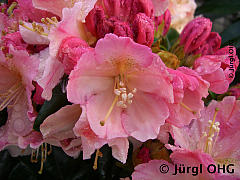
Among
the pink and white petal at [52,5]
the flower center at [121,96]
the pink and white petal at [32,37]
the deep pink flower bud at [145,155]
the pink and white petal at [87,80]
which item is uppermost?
the pink and white petal at [52,5]

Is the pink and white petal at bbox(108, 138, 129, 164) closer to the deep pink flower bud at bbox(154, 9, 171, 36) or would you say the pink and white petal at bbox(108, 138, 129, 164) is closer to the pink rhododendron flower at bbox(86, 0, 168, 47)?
the pink rhododendron flower at bbox(86, 0, 168, 47)

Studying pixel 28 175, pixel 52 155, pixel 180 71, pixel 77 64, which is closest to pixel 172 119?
pixel 180 71

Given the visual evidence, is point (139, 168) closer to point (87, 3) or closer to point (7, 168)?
point (87, 3)

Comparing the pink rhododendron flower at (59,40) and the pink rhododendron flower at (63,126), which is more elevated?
the pink rhododendron flower at (59,40)

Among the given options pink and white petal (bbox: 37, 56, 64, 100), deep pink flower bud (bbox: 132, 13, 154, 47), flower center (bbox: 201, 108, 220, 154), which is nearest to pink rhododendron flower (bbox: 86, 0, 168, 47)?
deep pink flower bud (bbox: 132, 13, 154, 47)

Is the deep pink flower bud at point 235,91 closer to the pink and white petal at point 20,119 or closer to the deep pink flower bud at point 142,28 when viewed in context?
the deep pink flower bud at point 142,28

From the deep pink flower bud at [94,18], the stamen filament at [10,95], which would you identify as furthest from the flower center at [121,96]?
the stamen filament at [10,95]

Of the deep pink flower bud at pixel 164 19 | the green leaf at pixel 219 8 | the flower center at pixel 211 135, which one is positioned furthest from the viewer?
the green leaf at pixel 219 8
